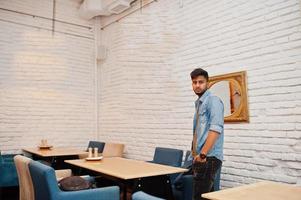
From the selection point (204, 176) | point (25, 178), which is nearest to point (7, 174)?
point (25, 178)

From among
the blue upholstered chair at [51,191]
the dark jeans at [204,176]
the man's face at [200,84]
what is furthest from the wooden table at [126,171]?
the man's face at [200,84]

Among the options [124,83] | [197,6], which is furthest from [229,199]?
[124,83]

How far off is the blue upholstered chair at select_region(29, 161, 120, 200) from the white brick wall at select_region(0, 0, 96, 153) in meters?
3.30

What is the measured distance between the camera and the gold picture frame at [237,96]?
374 centimetres

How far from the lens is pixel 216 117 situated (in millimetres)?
2623

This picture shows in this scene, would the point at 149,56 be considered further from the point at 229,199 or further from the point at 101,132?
the point at 229,199

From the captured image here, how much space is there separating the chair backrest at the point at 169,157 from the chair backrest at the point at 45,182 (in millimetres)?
1852

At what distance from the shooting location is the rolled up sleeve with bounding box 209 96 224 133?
2604 millimetres

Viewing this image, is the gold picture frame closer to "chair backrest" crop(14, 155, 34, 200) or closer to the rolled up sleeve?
the rolled up sleeve

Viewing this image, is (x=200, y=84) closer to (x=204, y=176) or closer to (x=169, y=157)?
(x=204, y=176)

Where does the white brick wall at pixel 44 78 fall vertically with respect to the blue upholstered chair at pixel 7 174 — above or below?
above

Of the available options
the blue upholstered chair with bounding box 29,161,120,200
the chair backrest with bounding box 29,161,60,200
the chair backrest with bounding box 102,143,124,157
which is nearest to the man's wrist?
the blue upholstered chair with bounding box 29,161,120,200

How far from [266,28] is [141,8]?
2744mm

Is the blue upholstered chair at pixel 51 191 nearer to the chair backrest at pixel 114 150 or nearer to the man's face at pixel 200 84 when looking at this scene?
the man's face at pixel 200 84
